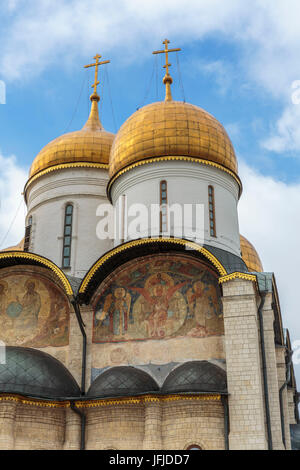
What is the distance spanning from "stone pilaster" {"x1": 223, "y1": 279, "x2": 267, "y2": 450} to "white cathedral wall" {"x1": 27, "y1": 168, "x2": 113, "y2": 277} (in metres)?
4.12

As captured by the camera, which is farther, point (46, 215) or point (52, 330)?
point (46, 215)

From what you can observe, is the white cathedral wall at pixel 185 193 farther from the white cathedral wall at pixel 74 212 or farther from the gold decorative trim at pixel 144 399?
the gold decorative trim at pixel 144 399

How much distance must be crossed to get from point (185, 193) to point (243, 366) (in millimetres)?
4037

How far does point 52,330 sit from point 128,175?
3655 millimetres

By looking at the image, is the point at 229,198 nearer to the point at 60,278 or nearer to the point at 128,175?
the point at 128,175

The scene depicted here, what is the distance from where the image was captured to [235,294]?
34.6 feet

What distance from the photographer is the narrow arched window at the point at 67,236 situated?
1362 centimetres

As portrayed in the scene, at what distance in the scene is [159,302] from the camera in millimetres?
11422

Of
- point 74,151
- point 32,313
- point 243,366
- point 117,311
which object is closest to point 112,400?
point 117,311

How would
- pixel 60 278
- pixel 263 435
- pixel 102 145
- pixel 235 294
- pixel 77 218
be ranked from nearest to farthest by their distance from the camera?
pixel 263 435, pixel 235 294, pixel 60 278, pixel 77 218, pixel 102 145

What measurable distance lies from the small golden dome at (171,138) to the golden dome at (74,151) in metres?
1.20

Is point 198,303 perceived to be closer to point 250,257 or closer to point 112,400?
point 112,400
